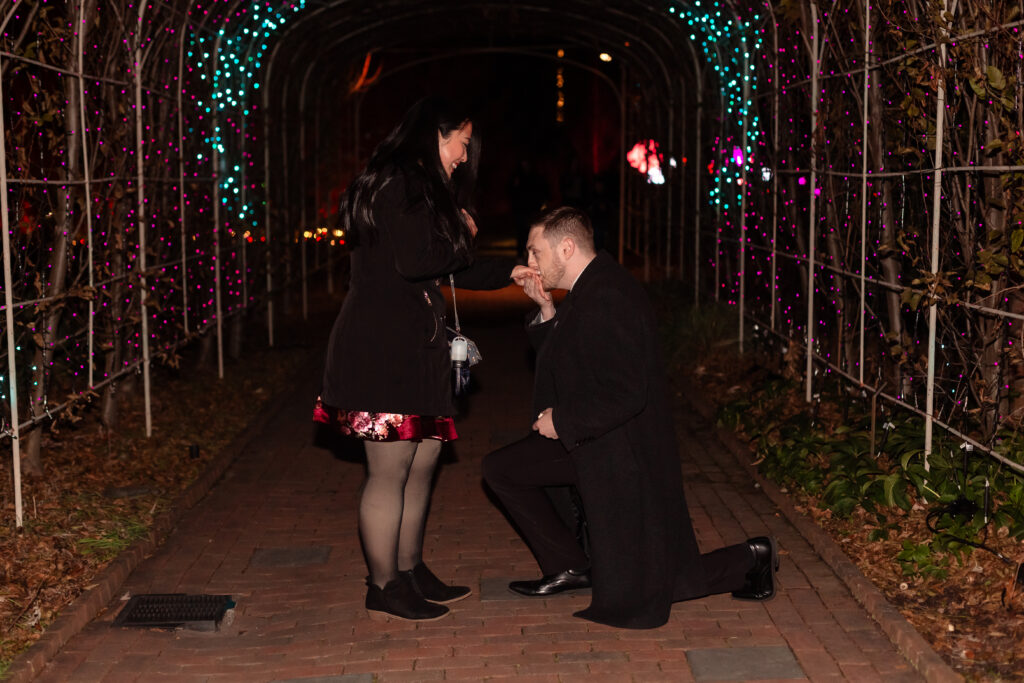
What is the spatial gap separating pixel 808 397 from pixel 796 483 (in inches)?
67.7

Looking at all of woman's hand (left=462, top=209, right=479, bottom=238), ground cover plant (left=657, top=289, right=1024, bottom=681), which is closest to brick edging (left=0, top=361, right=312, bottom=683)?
woman's hand (left=462, top=209, right=479, bottom=238)

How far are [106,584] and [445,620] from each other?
4.95ft

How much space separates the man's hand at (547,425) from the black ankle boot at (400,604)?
88 cm

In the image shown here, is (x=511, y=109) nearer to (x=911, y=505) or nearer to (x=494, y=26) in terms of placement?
(x=494, y=26)

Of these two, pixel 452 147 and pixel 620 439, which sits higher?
pixel 452 147

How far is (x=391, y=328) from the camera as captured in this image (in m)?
4.91

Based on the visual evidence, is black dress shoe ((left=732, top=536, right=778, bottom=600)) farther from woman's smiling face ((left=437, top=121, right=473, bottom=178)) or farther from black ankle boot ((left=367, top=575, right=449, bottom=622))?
woman's smiling face ((left=437, top=121, right=473, bottom=178))

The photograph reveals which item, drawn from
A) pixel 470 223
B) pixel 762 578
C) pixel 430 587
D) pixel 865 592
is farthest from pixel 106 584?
pixel 865 592

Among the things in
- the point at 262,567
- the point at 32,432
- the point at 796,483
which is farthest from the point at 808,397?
the point at 32,432

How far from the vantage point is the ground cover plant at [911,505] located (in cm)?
498

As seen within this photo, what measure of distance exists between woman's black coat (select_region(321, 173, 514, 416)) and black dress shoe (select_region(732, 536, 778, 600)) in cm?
144

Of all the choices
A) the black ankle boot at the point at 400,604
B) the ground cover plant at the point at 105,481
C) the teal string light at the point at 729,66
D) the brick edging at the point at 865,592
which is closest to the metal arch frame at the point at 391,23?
the teal string light at the point at 729,66

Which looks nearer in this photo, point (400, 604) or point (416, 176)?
point (416, 176)

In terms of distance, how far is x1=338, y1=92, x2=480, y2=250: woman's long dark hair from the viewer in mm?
4805
